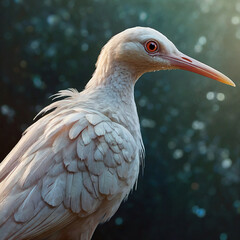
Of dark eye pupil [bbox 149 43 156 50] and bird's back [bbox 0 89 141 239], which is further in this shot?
dark eye pupil [bbox 149 43 156 50]

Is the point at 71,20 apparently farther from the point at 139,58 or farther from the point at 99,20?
the point at 139,58

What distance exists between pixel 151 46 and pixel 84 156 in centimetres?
57

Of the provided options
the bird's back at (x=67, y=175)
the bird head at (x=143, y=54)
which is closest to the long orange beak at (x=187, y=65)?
the bird head at (x=143, y=54)

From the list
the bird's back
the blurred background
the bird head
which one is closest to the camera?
the bird's back

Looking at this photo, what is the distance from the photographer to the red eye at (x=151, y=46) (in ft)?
5.27

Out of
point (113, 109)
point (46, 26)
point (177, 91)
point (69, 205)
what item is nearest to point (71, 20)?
point (46, 26)

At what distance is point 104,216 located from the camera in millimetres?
1521

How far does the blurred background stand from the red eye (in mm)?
1090

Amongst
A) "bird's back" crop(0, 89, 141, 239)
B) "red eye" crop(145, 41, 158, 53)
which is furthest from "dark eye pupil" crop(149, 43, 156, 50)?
"bird's back" crop(0, 89, 141, 239)

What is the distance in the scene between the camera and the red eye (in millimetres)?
1605

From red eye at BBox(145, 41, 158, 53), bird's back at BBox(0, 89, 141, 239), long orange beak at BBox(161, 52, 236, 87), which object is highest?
red eye at BBox(145, 41, 158, 53)

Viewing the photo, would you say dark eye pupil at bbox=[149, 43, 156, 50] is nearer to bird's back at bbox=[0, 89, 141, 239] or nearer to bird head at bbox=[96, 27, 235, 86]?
bird head at bbox=[96, 27, 235, 86]

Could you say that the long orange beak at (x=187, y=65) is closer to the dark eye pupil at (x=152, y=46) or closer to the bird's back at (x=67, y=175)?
the dark eye pupil at (x=152, y=46)

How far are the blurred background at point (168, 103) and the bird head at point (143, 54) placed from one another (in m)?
1.02
